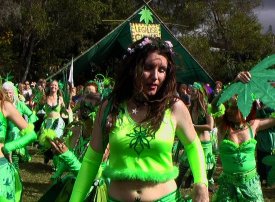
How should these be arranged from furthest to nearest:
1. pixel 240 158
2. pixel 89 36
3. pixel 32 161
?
pixel 89 36, pixel 32 161, pixel 240 158

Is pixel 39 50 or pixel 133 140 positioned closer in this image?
pixel 133 140

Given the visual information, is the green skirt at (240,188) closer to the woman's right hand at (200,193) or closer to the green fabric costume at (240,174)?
the green fabric costume at (240,174)

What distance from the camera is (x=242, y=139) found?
5.46m

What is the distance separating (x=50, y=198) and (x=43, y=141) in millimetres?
819

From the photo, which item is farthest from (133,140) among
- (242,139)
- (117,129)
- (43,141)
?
(242,139)

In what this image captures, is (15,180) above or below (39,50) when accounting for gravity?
below

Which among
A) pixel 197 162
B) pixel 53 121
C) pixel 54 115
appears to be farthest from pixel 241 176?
pixel 54 115

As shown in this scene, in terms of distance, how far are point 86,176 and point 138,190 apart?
0.28 m

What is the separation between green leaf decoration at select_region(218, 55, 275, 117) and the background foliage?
2276cm

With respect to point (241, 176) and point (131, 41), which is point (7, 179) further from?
point (131, 41)

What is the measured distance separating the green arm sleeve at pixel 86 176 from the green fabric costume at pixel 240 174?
258 cm

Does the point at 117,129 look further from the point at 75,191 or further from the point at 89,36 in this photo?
the point at 89,36

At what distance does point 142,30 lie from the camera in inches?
692

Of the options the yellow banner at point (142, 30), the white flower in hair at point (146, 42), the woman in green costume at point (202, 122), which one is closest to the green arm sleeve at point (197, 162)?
the white flower in hair at point (146, 42)
